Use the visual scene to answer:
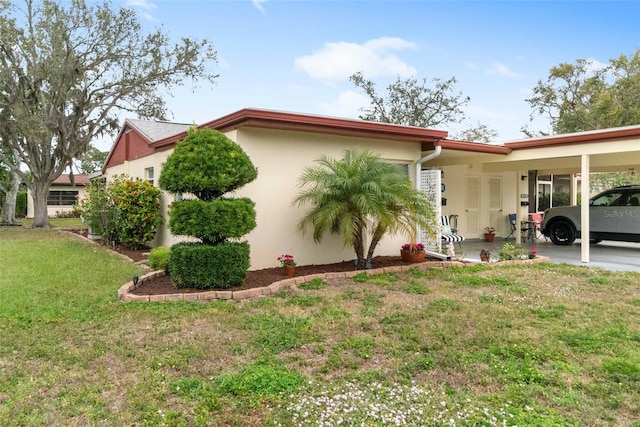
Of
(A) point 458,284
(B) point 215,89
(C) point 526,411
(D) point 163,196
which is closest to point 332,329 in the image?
(C) point 526,411

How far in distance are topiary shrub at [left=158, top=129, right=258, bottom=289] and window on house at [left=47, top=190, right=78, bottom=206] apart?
2851 centimetres

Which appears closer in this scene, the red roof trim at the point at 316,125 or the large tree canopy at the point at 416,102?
the red roof trim at the point at 316,125

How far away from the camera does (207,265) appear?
20.0ft

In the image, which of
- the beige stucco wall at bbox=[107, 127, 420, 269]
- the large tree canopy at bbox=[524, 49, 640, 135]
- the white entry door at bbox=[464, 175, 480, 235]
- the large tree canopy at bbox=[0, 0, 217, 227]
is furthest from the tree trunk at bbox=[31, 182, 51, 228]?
the large tree canopy at bbox=[524, 49, 640, 135]

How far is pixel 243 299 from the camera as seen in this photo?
19.3 ft

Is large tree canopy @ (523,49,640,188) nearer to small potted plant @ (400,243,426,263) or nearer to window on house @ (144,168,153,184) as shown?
small potted plant @ (400,243,426,263)

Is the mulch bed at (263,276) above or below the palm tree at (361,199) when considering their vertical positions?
below

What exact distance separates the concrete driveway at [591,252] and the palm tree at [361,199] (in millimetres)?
3006

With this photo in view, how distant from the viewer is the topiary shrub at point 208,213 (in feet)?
20.0

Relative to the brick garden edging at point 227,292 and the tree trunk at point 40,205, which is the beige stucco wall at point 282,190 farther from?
the tree trunk at point 40,205

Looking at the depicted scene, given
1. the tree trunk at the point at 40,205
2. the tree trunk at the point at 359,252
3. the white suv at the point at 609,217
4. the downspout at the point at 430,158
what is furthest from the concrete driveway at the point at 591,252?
the tree trunk at the point at 40,205

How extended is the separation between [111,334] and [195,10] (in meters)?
9.93

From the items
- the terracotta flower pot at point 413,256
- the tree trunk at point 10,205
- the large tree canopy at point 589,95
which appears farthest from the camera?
the large tree canopy at point 589,95

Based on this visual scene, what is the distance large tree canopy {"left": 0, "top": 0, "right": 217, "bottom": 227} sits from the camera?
56.1 feet
